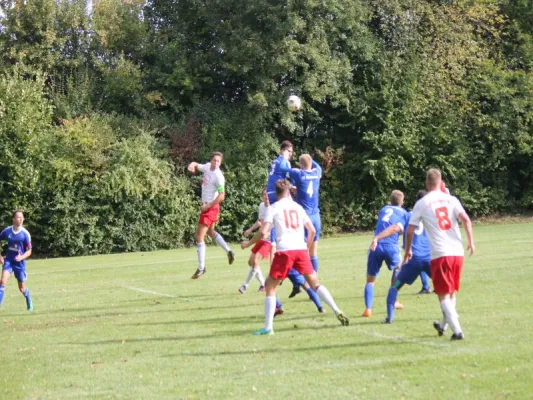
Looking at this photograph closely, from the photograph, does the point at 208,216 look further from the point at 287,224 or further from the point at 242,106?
the point at 242,106

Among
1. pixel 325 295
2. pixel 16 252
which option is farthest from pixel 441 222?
pixel 16 252

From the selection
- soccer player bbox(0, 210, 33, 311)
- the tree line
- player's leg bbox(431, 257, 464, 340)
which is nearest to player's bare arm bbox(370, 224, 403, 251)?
player's leg bbox(431, 257, 464, 340)

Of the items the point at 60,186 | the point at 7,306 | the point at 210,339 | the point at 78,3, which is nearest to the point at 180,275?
the point at 7,306

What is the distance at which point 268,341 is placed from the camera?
396 inches

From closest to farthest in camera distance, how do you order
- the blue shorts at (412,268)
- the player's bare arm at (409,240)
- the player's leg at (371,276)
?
the player's bare arm at (409,240), the blue shorts at (412,268), the player's leg at (371,276)

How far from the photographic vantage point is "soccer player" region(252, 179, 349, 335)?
34.1 feet

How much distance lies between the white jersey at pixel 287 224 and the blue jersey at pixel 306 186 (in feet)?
10.2

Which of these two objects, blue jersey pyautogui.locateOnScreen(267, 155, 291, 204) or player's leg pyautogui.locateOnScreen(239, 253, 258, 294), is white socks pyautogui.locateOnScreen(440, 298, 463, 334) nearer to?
player's leg pyautogui.locateOnScreen(239, 253, 258, 294)

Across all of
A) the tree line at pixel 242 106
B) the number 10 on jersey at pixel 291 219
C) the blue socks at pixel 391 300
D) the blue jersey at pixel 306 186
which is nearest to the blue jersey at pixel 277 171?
the blue jersey at pixel 306 186

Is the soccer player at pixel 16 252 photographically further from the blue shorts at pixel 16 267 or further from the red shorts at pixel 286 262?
the red shorts at pixel 286 262

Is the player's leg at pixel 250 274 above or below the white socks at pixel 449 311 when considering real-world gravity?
below

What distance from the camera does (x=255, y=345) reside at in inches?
388

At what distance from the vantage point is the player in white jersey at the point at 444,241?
368 inches

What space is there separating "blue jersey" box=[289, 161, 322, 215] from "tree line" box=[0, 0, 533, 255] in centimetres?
1770
